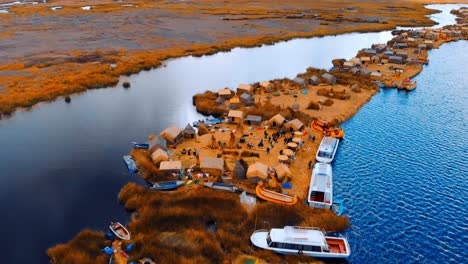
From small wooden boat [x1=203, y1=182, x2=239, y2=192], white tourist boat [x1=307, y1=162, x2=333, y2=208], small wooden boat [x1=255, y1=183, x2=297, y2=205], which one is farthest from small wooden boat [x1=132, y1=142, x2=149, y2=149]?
white tourist boat [x1=307, y1=162, x2=333, y2=208]

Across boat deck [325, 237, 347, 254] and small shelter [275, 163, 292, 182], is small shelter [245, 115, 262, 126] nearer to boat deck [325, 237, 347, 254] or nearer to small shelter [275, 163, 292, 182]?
small shelter [275, 163, 292, 182]

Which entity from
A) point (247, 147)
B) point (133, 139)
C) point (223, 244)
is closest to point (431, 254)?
point (223, 244)

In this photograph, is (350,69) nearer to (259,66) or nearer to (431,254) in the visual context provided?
(259,66)

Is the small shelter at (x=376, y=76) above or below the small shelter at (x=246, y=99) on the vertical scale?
above

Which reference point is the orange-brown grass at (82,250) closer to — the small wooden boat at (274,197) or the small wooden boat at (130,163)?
the small wooden boat at (130,163)

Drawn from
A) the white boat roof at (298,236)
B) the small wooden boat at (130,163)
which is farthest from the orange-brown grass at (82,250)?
the white boat roof at (298,236)

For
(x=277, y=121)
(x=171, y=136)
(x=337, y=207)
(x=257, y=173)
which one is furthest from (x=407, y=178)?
(x=171, y=136)
